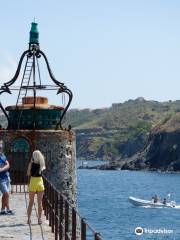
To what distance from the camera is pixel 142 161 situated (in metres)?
184

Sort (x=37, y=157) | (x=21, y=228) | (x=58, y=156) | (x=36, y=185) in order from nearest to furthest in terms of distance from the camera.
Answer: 1. (x=21, y=228)
2. (x=37, y=157)
3. (x=36, y=185)
4. (x=58, y=156)

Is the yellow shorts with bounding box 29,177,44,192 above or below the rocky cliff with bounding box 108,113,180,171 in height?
below

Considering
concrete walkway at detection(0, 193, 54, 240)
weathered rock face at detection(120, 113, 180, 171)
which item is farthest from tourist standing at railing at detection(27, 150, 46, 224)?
weathered rock face at detection(120, 113, 180, 171)

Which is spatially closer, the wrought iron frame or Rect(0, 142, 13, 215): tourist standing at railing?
Rect(0, 142, 13, 215): tourist standing at railing

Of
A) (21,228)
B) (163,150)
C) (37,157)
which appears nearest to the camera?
(21,228)

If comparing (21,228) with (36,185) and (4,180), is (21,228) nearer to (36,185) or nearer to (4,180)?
(36,185)

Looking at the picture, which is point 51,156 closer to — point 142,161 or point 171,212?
point 171,212

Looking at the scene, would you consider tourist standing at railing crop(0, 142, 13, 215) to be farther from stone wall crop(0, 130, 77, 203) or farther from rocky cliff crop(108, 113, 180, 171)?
rocky cliff crop(108, 113, 180, 171)

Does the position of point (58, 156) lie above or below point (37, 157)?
above

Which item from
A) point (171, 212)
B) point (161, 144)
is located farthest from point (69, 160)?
point (161, 144)

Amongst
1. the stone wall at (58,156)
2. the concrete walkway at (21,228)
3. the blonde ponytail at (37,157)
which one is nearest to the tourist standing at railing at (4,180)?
the concrete walkway at (21,228)

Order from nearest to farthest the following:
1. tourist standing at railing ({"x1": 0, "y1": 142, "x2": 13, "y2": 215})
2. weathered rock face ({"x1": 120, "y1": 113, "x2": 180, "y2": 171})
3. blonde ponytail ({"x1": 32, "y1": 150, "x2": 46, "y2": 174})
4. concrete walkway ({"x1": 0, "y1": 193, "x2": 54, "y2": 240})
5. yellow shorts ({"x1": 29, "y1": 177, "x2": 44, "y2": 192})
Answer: concrete walkway ({"x1": 0, "y1": 193, "x2": 54, "y2": 240}), blonde ponytail ({"x1": 32, "y1": 150, "x2": 46, "y2": 174}), yellow shorts ({"x1": 29, "y1": 177, "x2": 44, "y2": 192}), tourist standing at railing ({"x1": 0, "y1": 142, "x2": 13, "y2": 215}), weathered rock face ({"x1": 120, "y1": 113, "x2": 180, "y2": 171})

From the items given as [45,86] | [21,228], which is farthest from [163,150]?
[21,228]

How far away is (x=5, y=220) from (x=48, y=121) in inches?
262
